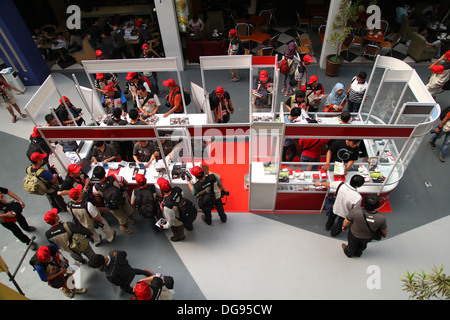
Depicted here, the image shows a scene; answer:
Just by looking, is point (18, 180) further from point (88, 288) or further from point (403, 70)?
point (403, 70)

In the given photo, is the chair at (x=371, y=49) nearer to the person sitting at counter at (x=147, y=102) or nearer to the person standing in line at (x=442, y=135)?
the person standing in line at (x=442, y=135)

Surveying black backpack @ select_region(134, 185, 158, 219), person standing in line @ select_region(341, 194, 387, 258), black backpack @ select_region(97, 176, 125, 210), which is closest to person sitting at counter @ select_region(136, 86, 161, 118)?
A: black backpack @ select_region(97, 176, 125, 210)

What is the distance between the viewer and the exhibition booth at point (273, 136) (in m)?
4.55

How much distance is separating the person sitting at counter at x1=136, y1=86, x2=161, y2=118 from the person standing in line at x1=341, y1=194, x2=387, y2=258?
4399 mm

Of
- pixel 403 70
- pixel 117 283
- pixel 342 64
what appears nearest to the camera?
pixel 117 283

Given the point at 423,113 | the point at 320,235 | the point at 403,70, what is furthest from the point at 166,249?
the point at 403,70

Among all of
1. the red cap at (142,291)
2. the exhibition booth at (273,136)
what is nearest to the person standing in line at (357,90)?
the exhibition booth at (273,136)

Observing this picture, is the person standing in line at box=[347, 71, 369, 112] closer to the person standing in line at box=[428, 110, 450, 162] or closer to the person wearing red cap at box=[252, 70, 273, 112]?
the person standing in line at box=[428, 110, 450, 162]

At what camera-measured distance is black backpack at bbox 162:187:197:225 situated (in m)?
4.64

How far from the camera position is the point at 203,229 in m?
5.59

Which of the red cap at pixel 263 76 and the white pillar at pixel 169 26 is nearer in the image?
the red cap at pixel 263 76

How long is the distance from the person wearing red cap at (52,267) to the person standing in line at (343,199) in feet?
13.2

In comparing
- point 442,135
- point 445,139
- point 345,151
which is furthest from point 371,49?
point 345,151
